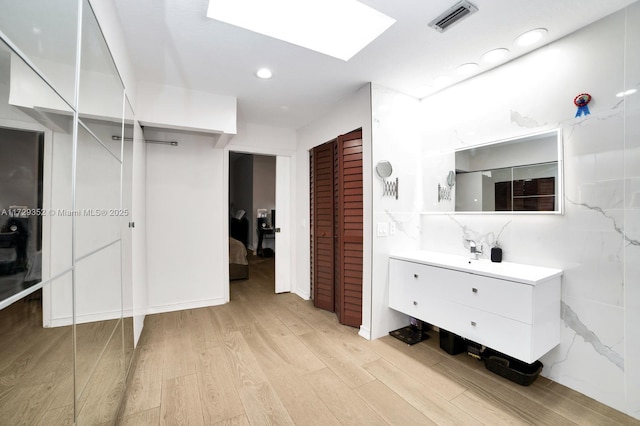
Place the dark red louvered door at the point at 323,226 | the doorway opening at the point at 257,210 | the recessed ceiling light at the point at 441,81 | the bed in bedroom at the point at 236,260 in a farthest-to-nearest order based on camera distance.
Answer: the doorway opening at the point at 257,210 < the bed in bedroom at the point at 236,260 < the dark red louvered door at the point at 323,226 < the recessed ceiling light at the point at 441,81

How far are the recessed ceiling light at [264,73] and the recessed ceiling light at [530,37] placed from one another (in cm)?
192

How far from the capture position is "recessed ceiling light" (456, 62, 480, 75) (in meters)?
2.23

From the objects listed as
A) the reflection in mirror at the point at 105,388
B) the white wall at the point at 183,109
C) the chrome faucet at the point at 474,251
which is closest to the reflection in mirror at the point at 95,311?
the reflection in mirror at the point at 105,388

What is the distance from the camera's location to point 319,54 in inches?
82.0

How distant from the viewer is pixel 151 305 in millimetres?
3170

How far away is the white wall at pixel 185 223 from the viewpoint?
3.19 m

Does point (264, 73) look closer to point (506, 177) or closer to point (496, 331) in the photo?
point (506, 177)

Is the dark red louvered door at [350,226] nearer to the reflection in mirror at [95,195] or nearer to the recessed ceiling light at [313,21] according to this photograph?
the recessed ceiling light at [313,21]

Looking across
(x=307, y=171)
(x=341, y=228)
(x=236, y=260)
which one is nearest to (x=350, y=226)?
(x=341, y=228)

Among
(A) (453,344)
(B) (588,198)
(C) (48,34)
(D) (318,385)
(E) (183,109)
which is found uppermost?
(E) (183,109)

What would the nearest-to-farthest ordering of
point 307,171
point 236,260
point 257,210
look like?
point 307,171
point 236,260
point 257,210

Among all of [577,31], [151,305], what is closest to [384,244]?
[577,31]

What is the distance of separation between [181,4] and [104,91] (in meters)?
0.70

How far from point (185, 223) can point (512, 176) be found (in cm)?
352
